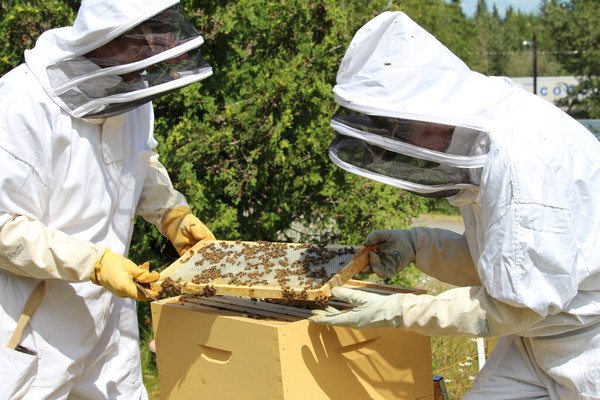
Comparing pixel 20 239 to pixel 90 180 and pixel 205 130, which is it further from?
pixel 205 130

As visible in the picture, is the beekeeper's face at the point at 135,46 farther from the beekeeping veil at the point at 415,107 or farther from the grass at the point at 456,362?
the grass at the point at 456,362

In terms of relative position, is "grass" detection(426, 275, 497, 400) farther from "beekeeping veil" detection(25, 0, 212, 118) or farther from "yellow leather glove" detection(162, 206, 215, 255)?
"beekeeping veil" detection(25, 0, 212, 118)

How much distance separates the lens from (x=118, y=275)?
3037 millimetres

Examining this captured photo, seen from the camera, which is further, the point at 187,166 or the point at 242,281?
the point at 187,166

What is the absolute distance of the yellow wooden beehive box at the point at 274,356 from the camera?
2840 millimetres

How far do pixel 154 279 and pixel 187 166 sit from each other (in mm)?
2069

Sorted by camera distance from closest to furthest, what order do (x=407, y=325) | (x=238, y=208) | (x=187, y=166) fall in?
(x=407, y=325)
(x=187, y=166)
(x=238, y=208)

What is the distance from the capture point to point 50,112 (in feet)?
9.94

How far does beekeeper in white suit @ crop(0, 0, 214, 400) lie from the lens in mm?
2961

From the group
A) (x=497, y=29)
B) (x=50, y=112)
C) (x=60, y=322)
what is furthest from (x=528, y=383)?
(x=497, y=29)

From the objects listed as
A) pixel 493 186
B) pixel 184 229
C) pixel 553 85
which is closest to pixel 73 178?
pixel 184 229

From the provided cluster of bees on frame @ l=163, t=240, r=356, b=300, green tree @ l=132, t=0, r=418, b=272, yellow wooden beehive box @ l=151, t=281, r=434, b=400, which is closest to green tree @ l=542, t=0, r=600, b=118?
green tree @ l=132, t=0, r=418, b=272

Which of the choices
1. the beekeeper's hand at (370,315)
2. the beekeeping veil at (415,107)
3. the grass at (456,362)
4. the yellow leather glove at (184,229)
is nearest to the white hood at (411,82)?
the beekeeping veil at (415,107)

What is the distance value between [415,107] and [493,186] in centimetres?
37
